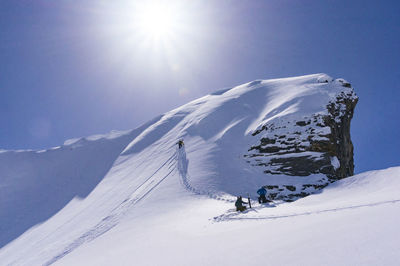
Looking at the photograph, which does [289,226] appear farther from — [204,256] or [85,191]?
[85,191]

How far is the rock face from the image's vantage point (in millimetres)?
20141

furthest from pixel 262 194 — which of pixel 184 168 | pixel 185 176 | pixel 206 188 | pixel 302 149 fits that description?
pixel 302 149

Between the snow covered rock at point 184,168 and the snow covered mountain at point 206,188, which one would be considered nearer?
the snow covered mountain at point 206,188

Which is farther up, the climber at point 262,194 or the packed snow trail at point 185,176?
the packed snow trail at point 185,176

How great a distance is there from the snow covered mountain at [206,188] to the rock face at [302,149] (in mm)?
105

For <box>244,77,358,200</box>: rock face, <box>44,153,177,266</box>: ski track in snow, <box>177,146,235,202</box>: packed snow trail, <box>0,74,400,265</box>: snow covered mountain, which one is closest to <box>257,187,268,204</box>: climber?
<box>0,74,400,265</box>: snow covered mountain

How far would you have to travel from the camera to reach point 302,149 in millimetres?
22172

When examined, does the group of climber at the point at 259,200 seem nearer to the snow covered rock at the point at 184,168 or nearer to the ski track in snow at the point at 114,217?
the snow covered rock at the point at 184,168

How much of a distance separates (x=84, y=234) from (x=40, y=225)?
35.8 feet

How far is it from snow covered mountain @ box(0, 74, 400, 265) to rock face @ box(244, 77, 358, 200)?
105 millimetres

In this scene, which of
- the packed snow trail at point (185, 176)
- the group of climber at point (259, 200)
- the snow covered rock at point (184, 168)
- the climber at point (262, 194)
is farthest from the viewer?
the snow covered rock at point (184, 168)

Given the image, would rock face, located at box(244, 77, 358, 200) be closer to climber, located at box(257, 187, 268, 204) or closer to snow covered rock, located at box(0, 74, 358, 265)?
snow covered rock, located at box(0, 74, 358, 265)

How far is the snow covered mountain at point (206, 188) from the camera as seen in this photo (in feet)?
19.8

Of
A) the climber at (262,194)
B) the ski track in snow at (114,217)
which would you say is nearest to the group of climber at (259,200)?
→ the climber at (262,194)
